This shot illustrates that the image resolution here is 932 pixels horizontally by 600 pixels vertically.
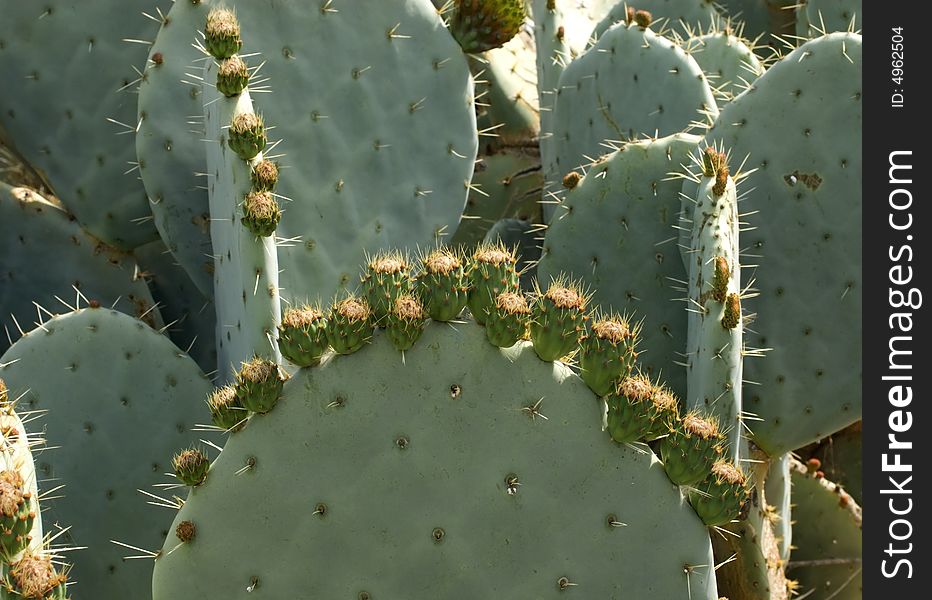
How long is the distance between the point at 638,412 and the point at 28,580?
0.79 meters

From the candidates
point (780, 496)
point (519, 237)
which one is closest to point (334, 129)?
point (519, 237)

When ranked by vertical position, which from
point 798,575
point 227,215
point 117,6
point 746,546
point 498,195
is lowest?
point 798,575

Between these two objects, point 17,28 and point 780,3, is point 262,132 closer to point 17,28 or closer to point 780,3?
point 17,28

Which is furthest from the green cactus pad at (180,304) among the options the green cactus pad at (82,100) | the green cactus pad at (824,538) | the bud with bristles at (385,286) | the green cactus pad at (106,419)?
the green cactus pad at (824,538)

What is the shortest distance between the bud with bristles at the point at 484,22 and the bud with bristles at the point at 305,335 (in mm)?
1142

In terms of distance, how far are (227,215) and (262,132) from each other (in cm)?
21

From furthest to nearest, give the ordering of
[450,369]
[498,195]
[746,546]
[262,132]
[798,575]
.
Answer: [498,195] < [798,575] < [746,546] < [262,132] < [450,369]

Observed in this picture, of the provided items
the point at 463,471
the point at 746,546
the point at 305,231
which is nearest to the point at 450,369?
the point at 463,471

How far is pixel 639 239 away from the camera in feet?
7.64

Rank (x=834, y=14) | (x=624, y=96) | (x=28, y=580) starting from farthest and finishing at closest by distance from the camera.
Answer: (x=834, y=14) < (x=624, y=96) < (x=28, y=580)

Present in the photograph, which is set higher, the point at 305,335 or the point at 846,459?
the point at 305,335

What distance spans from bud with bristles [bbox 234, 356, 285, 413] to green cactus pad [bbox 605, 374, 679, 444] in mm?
453

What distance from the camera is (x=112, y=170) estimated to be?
272 cm
